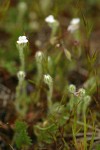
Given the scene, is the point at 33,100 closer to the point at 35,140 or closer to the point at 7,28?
the point at 35,140

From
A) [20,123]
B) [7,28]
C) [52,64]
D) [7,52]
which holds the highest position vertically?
[7,28]

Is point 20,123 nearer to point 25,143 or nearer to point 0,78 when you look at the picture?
point 25,143

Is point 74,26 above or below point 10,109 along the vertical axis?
above

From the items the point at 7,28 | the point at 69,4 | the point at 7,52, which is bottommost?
the point at 7,52

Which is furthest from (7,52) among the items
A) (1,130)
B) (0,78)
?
(1,130)

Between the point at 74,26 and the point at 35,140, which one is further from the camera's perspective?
the point at 74,26

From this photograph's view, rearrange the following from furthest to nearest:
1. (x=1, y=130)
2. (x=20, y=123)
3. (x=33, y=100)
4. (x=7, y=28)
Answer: (x=7, y=28), (x=33, y=100), (x=1, y=130), (x=20, y=123)

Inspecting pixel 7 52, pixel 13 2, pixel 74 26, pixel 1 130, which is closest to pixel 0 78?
pixel 7 52

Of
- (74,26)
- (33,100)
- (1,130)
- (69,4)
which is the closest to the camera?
(1,130)

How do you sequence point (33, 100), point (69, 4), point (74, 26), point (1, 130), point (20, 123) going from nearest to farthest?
point (20, 123) < point (1, 130) < point (33, 100) < point (74, 26) < point (69, 4)
